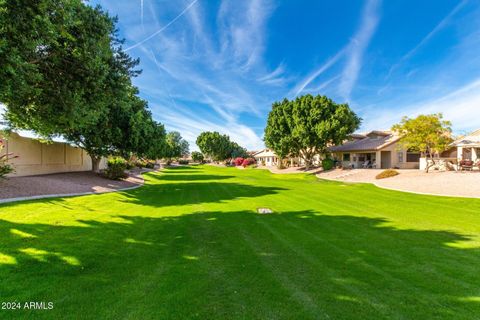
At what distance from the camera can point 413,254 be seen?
16.9 feet

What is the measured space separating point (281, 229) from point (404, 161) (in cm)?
3348

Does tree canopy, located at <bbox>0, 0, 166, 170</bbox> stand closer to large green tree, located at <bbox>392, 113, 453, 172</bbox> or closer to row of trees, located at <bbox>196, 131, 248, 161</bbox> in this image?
large green tree, located at <bbox>392, 113, 453, 172</bbox>

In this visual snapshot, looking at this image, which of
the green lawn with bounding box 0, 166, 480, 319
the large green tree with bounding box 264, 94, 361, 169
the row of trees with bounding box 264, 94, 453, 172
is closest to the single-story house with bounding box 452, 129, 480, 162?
the row of trees with bounding box 264, 94, 453, 172

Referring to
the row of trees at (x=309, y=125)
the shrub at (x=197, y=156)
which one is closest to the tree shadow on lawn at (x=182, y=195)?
the row of trees at (x=309, y=125)

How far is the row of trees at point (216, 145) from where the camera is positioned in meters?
84.1

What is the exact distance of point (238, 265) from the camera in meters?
4.56

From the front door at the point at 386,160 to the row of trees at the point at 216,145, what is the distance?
58.7 meters

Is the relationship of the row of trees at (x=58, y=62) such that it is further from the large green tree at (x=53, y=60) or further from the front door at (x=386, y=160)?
the front door at (x=386, y=160)

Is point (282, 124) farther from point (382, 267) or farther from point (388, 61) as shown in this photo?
point (382, 267)

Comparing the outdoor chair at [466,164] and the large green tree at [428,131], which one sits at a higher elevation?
the large green tree at [428,131]

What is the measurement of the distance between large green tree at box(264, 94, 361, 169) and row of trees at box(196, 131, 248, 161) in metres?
47.4

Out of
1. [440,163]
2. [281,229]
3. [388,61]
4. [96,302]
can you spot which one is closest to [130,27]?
[281,229]

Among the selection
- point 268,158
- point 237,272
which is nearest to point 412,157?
point 237,272

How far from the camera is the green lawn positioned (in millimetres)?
3176
